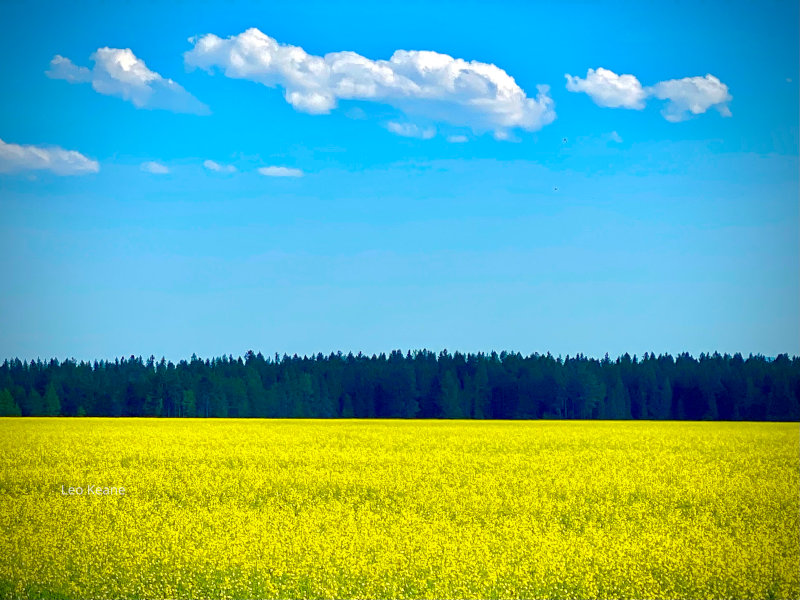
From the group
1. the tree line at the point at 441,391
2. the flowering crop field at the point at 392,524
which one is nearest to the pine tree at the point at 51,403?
the tree line at the point at 441,391

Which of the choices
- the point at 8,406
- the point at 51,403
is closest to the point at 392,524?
the point at 8,406

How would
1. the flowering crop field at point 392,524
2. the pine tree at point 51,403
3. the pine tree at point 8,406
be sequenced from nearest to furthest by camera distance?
the flowering crop field at point 392,524
the pine tree at point 8,406
the pine tree at point 51,403

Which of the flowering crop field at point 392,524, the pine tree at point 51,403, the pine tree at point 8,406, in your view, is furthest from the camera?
the pine tree at point 51,403

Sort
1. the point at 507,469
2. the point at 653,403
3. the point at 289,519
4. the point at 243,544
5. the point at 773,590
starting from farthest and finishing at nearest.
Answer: the point at 653,403
the point at 507,469
the point at 289,519
the point at 243,544
the point at 773,590

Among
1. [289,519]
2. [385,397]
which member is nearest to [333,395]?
[385,397]

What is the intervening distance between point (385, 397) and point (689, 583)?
8996 centimetres

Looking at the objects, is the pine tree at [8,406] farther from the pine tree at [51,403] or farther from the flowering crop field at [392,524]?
the flowering crop field at [392,524]

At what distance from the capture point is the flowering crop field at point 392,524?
14.9 metres

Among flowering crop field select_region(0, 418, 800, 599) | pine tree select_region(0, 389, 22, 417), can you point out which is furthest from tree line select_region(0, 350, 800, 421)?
flowering crop field select_region(0, 418, 800, 599)

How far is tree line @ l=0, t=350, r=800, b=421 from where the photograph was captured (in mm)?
96250

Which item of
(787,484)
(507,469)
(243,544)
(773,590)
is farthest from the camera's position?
(507,469)

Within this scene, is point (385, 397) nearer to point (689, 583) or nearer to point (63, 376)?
point (63, 376)

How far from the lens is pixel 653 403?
103 m

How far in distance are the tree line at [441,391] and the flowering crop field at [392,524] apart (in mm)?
66142
